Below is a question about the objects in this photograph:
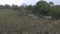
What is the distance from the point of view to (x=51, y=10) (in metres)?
22.7

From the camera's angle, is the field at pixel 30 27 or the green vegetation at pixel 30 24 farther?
the green vegetation at pixel 30 24

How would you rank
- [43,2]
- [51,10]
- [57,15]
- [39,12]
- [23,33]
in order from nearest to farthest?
[23,33]
[57,15]
[51,10]
[39,12]
[43,2]

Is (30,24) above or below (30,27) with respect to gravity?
below

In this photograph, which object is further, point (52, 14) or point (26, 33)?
point (52, 14)

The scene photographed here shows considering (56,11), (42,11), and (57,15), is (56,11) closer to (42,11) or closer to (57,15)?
(57,15)

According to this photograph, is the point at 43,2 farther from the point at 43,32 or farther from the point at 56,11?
the point at 43,32

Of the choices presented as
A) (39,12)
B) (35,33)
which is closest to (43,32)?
(35,33)

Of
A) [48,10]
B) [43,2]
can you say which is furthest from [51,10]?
[43,2]

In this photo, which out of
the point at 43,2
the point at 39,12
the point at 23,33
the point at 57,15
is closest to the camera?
the point at 23,33

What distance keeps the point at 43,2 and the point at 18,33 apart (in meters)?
19.9

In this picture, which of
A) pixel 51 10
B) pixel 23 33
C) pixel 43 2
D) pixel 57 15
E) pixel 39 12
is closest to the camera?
pixel 23 33

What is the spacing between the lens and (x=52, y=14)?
21.4 m

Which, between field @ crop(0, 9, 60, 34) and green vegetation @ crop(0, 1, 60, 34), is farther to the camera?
green vegetation @ crop(0, 1, 60, 34)

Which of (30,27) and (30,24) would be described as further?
(30,24)
